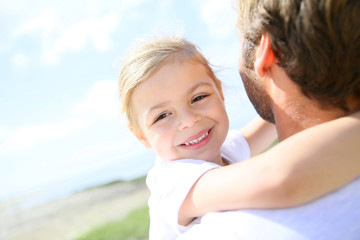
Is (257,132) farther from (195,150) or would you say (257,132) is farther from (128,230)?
(128,230)

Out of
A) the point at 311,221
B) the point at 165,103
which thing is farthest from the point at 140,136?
the point at 311,221

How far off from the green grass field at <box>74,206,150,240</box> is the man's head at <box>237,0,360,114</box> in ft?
36.6

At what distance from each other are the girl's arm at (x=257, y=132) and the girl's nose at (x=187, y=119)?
0.94 meters

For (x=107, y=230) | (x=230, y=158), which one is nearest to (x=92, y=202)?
(x=107, y=230)

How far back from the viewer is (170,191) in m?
1.91

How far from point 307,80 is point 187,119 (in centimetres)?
93

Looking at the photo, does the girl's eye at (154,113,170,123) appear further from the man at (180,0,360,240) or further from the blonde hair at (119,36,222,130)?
the man at (180,0,360,240)

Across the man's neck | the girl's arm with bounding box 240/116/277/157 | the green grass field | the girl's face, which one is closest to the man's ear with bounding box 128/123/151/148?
the girl's face

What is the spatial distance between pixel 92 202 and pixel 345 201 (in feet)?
86.5

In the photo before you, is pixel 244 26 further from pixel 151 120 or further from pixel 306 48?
pixel 151 120

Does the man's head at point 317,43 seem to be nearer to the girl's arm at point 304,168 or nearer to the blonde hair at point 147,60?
the girl's arm at point 304,168

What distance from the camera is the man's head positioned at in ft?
4.61

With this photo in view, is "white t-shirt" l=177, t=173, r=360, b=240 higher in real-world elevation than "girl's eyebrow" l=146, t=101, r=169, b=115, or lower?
lower

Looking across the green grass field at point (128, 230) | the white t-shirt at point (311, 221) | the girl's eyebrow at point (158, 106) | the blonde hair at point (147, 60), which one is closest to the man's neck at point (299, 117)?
the white t-shirt at point (311, 221)
